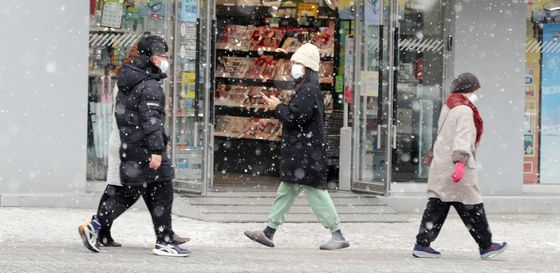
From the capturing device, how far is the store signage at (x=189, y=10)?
15.1 metres

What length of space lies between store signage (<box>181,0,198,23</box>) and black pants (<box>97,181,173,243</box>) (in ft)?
14.4

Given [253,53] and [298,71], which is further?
[253,53]

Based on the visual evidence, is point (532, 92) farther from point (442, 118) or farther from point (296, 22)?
point (442, 118)

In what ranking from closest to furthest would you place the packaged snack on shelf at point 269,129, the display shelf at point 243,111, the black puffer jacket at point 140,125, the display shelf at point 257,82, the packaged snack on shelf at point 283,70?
the black puffer jacket at point 140,125 < the packaged snack on shelf at point 283,70 < the display shelf at point 257,82 < the packaged snack on shelf at point 269,129 < the display shelf at point 243,111

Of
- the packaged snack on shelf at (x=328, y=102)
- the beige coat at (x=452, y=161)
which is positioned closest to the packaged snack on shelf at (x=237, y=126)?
the packaged snack on shelf at (x=328, y=102)

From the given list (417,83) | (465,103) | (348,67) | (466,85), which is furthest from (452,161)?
(348,67)

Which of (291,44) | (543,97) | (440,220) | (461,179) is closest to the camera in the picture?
(461,179)

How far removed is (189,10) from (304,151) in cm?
403

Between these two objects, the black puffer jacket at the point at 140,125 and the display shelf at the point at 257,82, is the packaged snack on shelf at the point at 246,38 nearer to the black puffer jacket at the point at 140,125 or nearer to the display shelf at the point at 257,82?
the display shelf at the point at 257,82

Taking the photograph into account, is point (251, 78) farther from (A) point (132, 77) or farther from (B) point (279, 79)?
(A) point (132, 77)

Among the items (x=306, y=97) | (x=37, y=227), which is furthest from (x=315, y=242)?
(x=37, y=227)

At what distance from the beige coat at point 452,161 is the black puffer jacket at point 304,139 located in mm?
1045

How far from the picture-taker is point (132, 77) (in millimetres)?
10922

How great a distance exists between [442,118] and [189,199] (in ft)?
14.4
